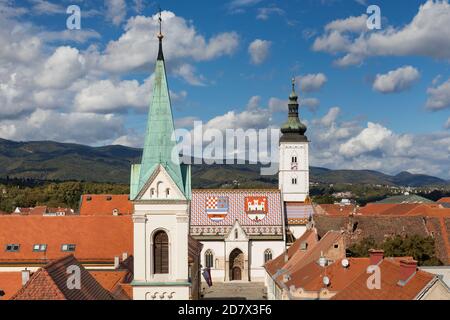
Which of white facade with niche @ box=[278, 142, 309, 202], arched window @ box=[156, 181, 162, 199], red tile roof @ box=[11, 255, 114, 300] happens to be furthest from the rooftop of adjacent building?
white facade with niche @ box=[278, 142, 309, 202]

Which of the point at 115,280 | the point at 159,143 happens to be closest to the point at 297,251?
the point at 115,280

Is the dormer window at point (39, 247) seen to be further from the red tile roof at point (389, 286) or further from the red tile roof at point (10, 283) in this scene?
the red tile roof at point (389, 286)

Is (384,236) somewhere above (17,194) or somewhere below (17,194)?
below

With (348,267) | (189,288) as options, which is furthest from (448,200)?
(189,288)

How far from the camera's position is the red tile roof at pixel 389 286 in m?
27.7

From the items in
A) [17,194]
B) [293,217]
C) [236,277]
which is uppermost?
[17,194]

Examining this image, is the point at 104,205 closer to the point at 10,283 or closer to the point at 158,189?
the point at 10,283

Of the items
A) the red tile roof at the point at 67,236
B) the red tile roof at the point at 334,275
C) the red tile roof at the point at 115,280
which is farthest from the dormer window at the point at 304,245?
the red tile roof at the point at 115,280

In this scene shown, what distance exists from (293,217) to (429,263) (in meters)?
35.6

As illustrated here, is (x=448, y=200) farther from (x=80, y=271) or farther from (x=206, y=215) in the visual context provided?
(x=80, y=271)

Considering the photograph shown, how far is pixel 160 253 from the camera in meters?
31.9

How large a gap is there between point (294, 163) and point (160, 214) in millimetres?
72771

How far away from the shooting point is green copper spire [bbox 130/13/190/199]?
32.0 meters
